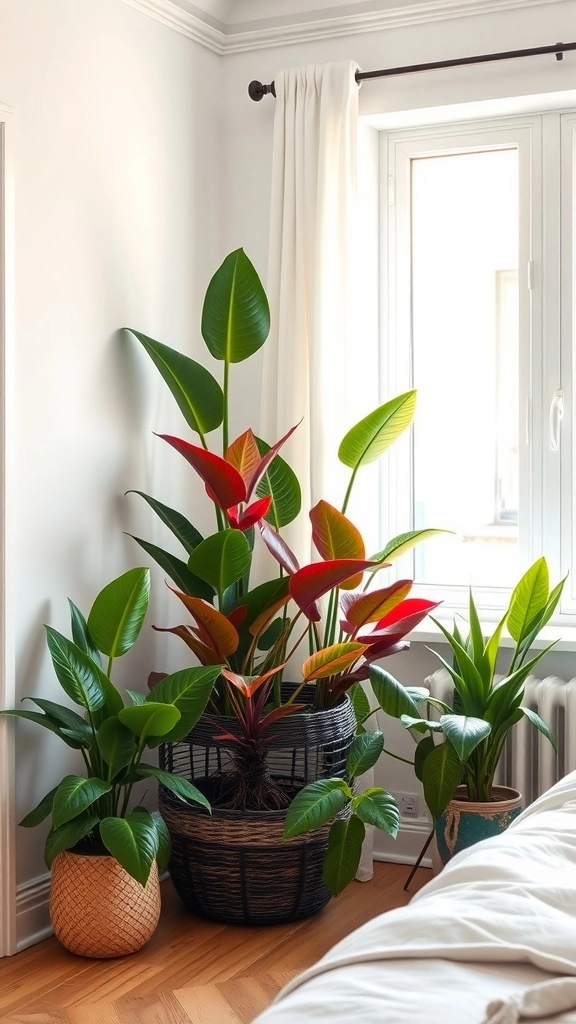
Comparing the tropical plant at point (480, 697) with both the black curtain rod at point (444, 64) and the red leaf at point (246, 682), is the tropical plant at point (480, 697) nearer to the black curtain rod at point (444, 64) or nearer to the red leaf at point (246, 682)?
the red leaf at point (246, 682)

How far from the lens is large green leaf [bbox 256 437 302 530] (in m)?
3.09

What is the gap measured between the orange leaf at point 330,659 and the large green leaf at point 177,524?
0.52 meters

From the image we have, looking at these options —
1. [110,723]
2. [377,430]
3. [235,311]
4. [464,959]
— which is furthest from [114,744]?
[464,959]

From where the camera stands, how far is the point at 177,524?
10.1ft

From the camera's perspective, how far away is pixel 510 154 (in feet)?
11.4

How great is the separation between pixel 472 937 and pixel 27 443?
1933 mm

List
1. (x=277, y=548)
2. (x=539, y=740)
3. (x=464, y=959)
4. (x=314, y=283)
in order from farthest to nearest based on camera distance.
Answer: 1. (x=314, y=283)
2. (x=539, y=740)
3. (x=277, y=548)
4. (x=464, y=959)

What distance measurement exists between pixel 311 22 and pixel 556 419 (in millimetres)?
1480

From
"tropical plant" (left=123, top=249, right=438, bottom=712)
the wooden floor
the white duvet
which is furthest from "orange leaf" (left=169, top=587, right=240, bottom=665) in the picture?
the white duvet

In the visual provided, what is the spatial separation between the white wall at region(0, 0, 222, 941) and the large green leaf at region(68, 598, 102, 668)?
107 mm

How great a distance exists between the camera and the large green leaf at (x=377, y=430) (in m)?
3.04

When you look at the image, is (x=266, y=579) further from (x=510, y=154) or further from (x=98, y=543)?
(x=510, y=154)

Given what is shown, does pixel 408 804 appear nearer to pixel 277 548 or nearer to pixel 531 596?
pixel 531 596

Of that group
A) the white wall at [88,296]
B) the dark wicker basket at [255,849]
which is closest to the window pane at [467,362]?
the white wall at [88,296]
